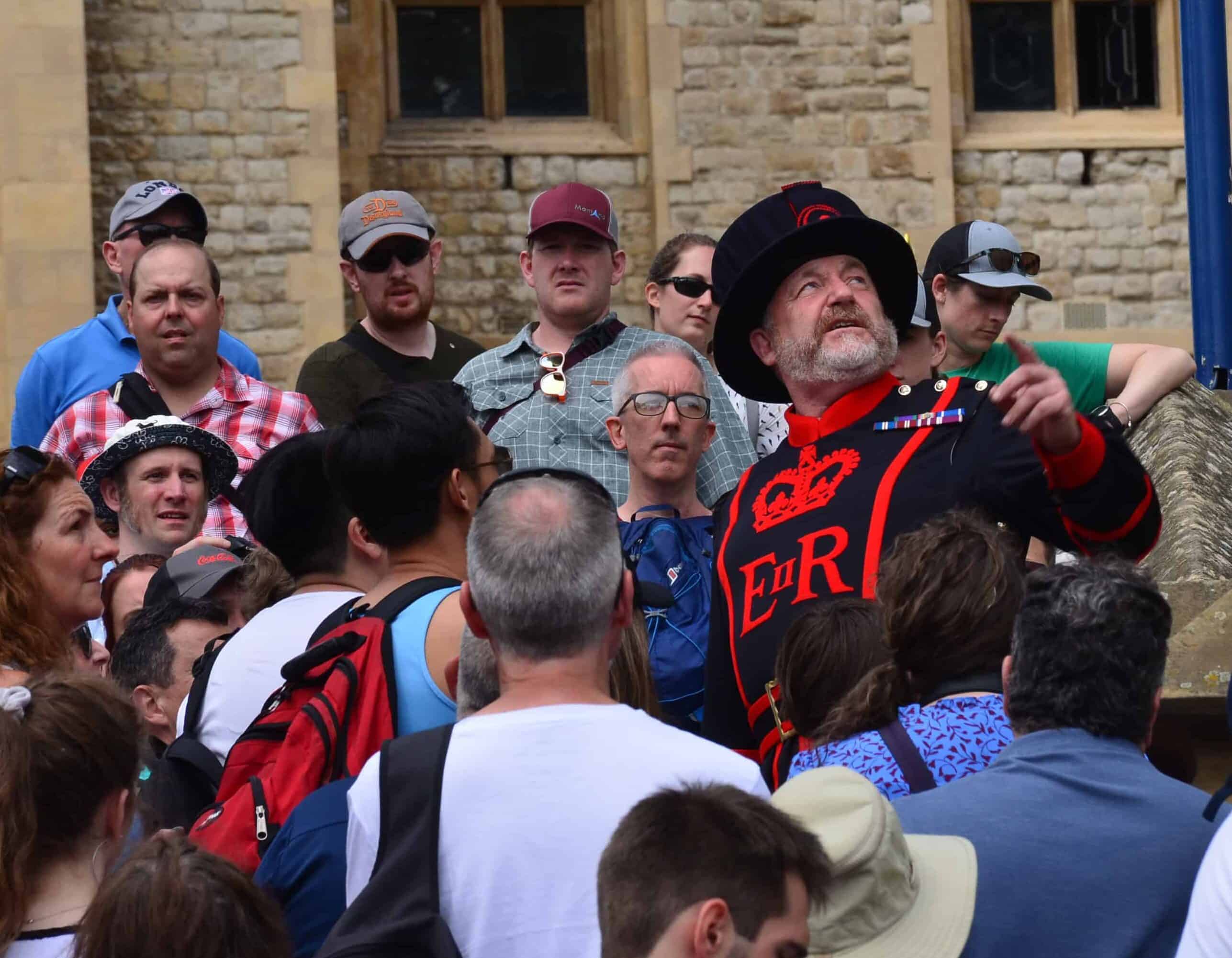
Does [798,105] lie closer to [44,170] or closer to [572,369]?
[44,170]

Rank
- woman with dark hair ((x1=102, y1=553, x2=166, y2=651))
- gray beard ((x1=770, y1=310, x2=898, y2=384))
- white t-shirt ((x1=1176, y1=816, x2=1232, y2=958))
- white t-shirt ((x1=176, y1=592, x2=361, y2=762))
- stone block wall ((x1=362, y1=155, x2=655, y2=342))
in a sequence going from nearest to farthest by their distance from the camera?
1. white t-shirt ((x1=1176, y1=816, x2=1232, y2=958))
2. white t-shirt ((x1=176, y1=592, x2=361, y2=762))
3. gray beard ((x1=770, y1=310, x2=898, y2=384))
4. woman with dark hair ((x1=102, y1=553, x2=166, y2=651))
5. stone block wall ((x1=362, y1=155, x2=655, y2=342))

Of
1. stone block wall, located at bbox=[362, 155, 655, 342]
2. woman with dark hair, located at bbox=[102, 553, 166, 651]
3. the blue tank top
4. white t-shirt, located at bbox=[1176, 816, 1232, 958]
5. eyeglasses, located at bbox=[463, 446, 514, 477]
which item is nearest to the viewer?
white t-shirt, located at bbox=[1176, 816, 1232, 958]

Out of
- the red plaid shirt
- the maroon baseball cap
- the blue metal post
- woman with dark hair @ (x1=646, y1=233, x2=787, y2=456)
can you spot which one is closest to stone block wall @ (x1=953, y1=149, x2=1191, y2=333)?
the blue metal post

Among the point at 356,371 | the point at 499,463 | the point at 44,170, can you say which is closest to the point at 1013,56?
the point at 44,170

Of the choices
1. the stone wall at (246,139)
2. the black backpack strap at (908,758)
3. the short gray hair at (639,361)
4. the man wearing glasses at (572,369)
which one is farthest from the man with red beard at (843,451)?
the stone wall at (246,139)

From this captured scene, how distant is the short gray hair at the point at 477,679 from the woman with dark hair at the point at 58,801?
0.50 m

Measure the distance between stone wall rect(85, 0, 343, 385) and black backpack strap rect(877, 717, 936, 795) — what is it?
894 centimetres

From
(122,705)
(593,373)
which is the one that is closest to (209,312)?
(593,373)

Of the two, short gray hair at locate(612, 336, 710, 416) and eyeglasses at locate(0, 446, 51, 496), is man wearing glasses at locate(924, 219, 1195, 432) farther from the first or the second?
eyeglasses at locate(0, 446, 51, 496)

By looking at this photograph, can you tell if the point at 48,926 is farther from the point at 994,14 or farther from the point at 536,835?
the point at 994,14

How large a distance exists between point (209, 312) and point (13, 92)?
19.9ft

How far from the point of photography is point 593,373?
5.27m

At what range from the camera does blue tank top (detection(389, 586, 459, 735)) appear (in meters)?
3.11

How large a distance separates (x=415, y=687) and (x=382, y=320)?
3.10 m
